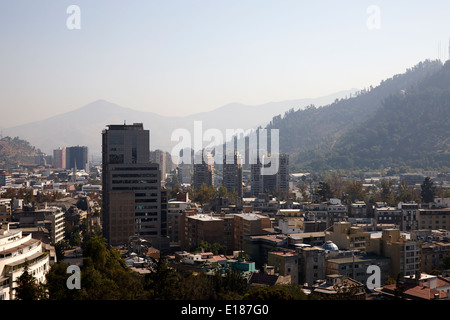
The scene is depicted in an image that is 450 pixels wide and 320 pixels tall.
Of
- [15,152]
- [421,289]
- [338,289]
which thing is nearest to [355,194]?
[421,289]

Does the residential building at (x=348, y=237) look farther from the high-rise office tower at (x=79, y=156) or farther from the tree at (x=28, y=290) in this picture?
the high-rise office tower at (x=79, y=156)

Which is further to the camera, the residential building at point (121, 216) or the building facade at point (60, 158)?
the building facade at point (60, 158)

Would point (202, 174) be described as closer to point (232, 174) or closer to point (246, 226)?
point (232, 174)

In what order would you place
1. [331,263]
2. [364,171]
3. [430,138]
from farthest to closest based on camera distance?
[430,138] → [364,171] → [331,263]

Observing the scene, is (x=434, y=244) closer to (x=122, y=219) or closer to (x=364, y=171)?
(x=122, y=219)

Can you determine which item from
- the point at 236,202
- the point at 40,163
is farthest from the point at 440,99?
the point at 236,202

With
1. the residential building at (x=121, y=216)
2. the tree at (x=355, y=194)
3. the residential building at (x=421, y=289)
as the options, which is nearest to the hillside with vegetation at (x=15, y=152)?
the tree at (x=355, y=194)

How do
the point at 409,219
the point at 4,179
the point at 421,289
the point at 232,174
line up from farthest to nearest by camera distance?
1. the point at 4,179
2. the point at 232,174
3. the point at 409,219
4. the point at 421,289
